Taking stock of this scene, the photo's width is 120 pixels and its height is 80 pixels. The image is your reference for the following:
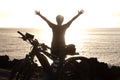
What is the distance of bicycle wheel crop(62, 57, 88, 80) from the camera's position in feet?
27.6

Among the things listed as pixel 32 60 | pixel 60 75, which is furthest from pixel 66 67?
pixel 32 60

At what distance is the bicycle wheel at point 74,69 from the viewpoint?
8.41 meters

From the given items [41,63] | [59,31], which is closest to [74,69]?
[41,63]

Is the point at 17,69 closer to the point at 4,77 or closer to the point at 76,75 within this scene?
the point at 76,75

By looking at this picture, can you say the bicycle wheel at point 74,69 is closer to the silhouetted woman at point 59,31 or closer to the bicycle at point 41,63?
the bicycle at point 41,63

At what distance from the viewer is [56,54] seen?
28.4 feet

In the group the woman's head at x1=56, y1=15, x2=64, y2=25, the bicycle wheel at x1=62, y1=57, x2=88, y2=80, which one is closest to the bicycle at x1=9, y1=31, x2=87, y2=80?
the bicycle wheel at x1=62, y1=57, x2=88, y2=80

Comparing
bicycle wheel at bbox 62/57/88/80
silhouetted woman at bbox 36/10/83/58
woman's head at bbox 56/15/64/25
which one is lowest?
bicycle wheel at bbox 62/57/88/80

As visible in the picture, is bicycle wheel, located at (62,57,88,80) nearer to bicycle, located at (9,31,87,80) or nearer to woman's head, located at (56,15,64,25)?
bicycle, located at (9,31,87,80)

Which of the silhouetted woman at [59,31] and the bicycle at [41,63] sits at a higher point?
→ the silhouetted woman at [59,31]

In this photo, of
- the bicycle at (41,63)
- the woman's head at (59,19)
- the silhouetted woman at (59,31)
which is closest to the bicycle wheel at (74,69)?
the bicycle at (41,63)

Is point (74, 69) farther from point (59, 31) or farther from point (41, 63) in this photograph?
point (59, 31)

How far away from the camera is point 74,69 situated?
8398mm

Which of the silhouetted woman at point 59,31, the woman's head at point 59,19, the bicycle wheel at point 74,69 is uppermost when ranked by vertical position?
the woman's head at point 59,19
